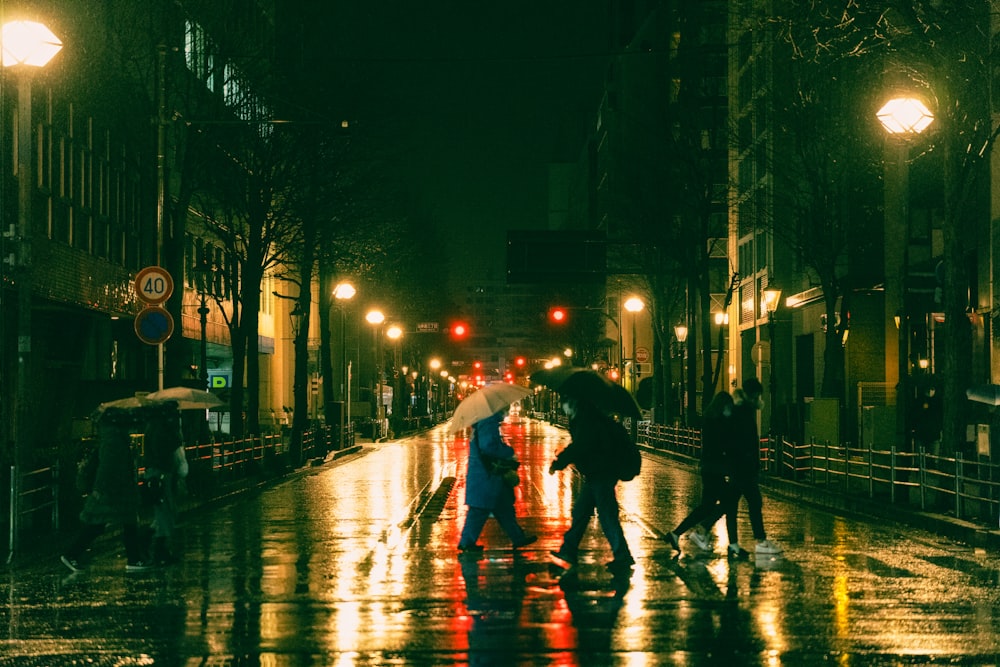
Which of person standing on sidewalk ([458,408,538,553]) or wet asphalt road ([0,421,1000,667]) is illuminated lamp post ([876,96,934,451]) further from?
person standing on sidewalk ([458,408,538,553])

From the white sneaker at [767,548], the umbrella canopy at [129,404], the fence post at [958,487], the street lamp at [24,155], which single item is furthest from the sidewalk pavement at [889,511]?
the street lamp at [24,155]

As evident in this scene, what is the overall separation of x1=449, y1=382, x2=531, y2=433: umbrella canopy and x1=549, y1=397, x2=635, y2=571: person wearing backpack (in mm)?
996

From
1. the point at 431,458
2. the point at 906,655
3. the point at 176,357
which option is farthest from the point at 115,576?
the point at 431,458

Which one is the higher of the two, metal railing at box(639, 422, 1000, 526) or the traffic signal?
the traffic signal

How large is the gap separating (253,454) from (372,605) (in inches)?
1005

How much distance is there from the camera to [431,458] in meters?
49.8

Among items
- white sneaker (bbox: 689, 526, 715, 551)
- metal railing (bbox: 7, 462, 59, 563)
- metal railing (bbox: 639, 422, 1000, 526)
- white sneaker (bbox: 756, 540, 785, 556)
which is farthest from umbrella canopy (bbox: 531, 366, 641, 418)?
metal railing (bbox: 7, 462, 59, 563)

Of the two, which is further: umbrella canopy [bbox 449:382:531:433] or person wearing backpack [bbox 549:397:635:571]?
umbrella canopy [bbox 449:382:531:433]

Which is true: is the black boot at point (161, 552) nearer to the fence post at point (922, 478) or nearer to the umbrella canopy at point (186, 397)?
the umbrella canopy at point (186, 397)

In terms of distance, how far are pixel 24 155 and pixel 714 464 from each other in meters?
9.09

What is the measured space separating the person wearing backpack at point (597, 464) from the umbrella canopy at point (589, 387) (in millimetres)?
119

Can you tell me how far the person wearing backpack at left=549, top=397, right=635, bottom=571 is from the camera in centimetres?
1506

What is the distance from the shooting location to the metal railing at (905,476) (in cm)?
2064

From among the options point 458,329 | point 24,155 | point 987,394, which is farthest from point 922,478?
point 458,329
